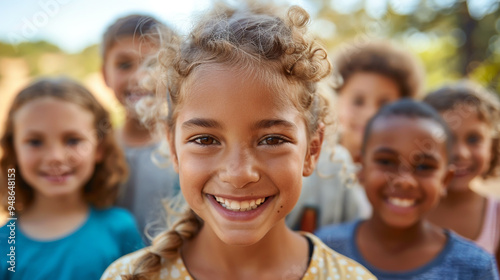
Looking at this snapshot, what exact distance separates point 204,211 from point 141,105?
31.5 inches

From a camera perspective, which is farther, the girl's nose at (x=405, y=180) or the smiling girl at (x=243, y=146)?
the girl's nose at (x=405, y=180)

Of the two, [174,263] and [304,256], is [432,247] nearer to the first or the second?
[304,256]

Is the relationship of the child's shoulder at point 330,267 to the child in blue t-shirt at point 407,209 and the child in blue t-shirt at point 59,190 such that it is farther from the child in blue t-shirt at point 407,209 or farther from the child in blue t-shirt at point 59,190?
the child in blue t-shirt at point 59,190

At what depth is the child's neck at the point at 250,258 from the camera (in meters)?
1.57

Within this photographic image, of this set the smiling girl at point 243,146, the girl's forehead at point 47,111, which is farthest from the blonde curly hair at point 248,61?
the girl's forehead at point 47,111

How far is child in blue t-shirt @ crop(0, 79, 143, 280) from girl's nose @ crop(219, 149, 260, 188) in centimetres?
124

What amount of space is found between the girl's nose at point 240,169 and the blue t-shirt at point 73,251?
4.04 feet

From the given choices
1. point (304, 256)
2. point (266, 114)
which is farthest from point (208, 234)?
point (266, 114)

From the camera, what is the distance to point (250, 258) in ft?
5.24

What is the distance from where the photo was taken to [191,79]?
1.46m

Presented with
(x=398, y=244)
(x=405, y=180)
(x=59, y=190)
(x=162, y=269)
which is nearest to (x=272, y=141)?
(x=162, y=269)

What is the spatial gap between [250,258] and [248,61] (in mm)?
751

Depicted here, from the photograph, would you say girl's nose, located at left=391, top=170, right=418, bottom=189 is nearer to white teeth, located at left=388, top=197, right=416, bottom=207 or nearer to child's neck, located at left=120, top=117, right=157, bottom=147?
white teeth, located at left=388, top=197, right=416, bottom=207

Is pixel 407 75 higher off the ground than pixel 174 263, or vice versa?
pixel 407 75
